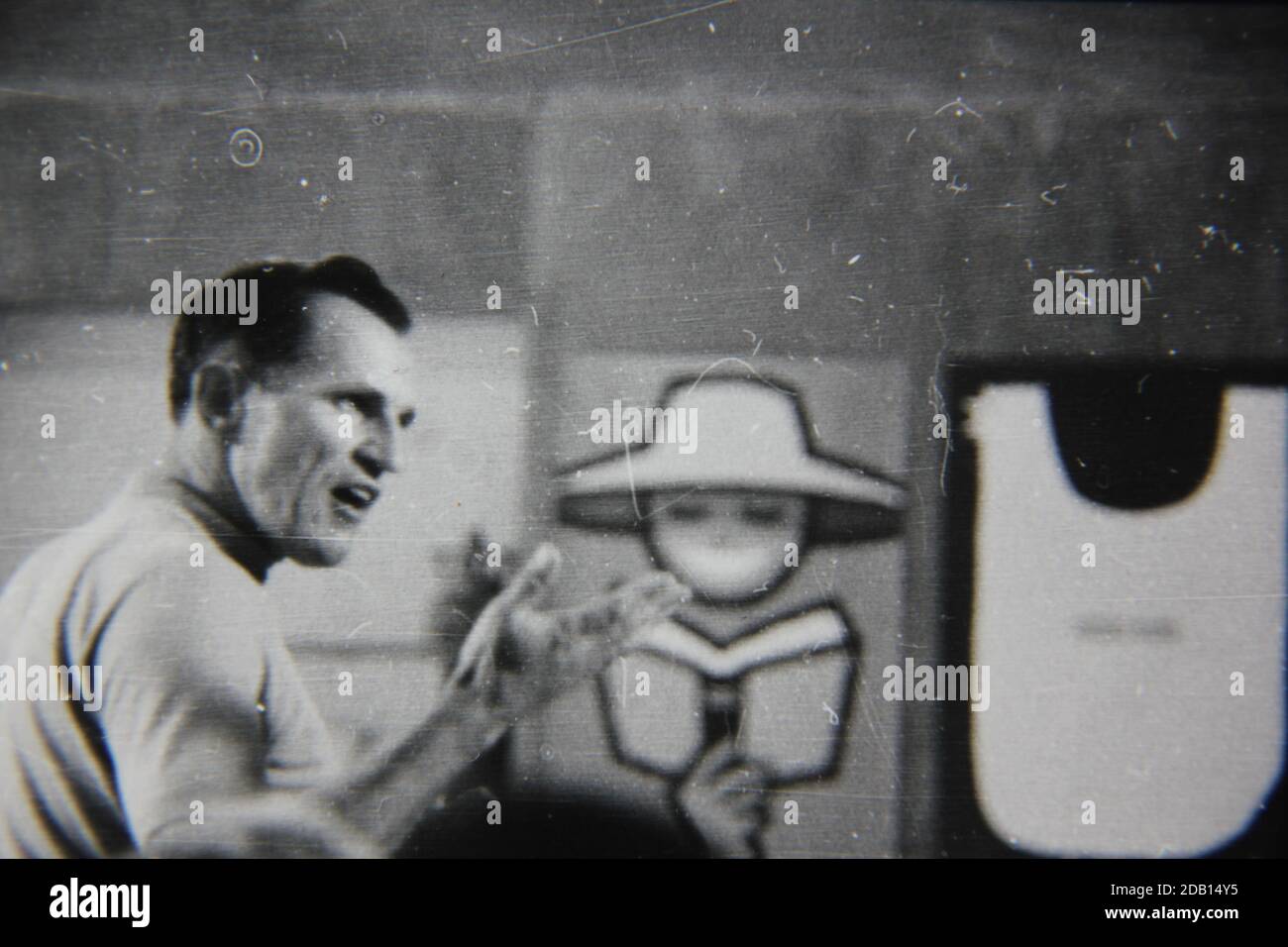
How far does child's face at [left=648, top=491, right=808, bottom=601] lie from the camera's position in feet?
7.16

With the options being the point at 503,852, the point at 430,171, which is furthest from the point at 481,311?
the point at 503,852

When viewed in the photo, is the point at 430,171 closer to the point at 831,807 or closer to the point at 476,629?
the point at 476,629

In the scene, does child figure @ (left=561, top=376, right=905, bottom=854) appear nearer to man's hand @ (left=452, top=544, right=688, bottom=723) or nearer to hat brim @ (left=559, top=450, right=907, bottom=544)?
hat brim @ (left=559, top=450, right=907, bottom=544)

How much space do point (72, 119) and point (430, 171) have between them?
3.74 ft

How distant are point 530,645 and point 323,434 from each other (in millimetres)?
924

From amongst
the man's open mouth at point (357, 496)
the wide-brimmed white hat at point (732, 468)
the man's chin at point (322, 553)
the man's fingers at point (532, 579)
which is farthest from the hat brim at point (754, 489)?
the man's chin at point (322, 553)

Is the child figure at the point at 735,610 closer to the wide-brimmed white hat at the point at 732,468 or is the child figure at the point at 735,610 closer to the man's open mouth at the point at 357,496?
the wide-brimmed white hat at the point at 732,468

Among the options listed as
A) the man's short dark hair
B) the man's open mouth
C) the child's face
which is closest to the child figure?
the child's face

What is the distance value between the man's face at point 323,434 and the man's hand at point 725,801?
1332 millimetres

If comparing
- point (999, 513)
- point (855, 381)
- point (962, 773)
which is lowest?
point (962, 773)

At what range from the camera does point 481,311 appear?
217 cm

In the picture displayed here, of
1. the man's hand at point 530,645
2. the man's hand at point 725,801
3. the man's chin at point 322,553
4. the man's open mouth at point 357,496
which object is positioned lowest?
the man's hand at point 725,801

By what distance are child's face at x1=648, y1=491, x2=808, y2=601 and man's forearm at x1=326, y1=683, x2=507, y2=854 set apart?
76cm

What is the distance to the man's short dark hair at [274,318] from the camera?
7.04 feet
